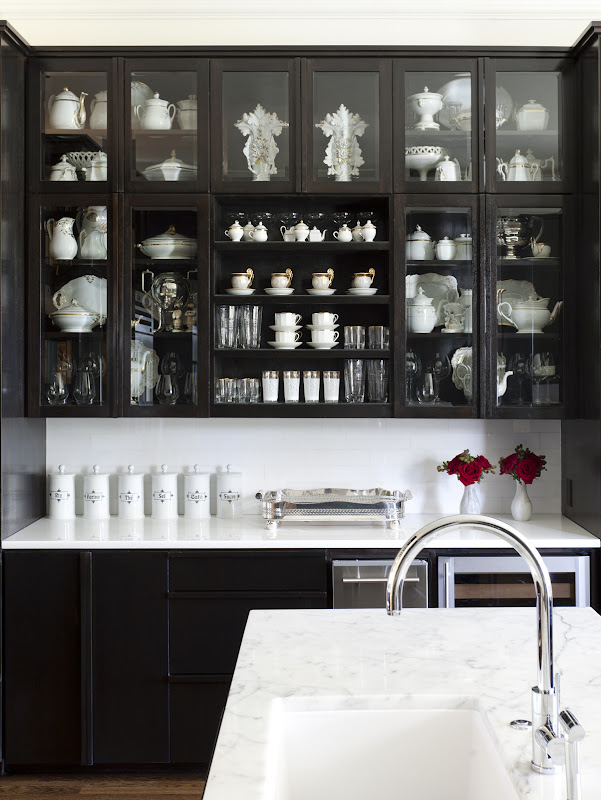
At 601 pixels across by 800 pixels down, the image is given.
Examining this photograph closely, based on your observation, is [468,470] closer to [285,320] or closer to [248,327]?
[285,320]

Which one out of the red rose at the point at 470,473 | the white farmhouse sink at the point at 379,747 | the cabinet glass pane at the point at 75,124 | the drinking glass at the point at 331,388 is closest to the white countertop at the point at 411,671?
the white farmhouse sink at the point at 379,747

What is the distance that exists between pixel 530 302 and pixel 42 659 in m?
2.40

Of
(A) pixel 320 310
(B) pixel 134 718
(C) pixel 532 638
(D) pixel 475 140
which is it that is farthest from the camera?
(A) pixel 320 310

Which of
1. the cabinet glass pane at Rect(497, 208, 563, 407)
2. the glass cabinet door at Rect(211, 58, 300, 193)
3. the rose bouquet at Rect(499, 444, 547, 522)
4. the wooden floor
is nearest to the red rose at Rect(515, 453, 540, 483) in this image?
the rose bouquet at Rect(499, 444, 547, 522)

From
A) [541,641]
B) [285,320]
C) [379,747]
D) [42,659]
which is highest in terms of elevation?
[285,320]

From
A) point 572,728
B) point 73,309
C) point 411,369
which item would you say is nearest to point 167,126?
point 73,309

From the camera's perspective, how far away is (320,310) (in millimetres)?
3262

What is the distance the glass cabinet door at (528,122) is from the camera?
3053 mm

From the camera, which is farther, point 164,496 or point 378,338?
point 164,496

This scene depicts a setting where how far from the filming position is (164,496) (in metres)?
3.23

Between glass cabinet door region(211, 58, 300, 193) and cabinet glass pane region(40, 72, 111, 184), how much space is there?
46 centimetres

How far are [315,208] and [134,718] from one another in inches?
86.4

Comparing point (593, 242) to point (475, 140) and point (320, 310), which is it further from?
point (320, 310)

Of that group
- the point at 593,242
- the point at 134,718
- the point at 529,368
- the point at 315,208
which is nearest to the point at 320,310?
the point at 315,208
